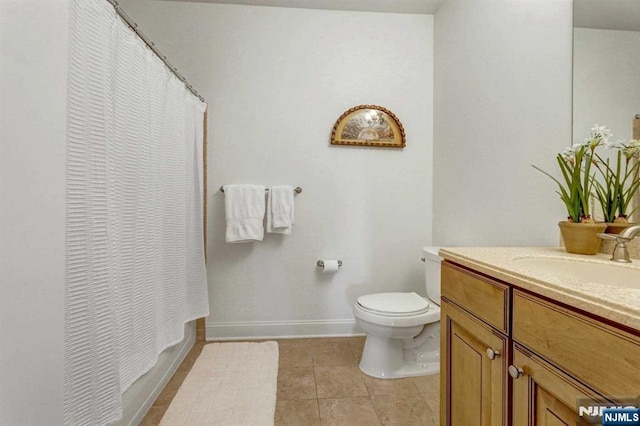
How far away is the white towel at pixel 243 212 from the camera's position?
7.11ft

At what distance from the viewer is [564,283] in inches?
26.9

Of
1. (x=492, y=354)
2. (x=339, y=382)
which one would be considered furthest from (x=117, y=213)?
(x=339, y=382)

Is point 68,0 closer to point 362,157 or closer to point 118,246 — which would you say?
point 118,246

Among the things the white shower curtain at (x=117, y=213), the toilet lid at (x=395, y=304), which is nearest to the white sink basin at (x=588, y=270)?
the toilet lid at (x=395, y=304)

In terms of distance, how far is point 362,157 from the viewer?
7.80 ft

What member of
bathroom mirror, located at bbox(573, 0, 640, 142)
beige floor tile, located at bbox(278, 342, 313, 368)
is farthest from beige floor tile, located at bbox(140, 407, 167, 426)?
bathroom mirror, located at bbox(573, 0, 640, 142)

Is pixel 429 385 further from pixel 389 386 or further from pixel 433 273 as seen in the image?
pixel 433 273

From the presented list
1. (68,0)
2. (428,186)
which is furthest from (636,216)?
(68,0)

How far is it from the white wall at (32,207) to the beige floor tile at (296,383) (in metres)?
1.06

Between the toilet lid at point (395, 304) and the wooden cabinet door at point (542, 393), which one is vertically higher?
the wooden cabinet door at point (542, 393)

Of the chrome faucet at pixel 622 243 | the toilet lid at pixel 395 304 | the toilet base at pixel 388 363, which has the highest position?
the chrome faucet at pixel 622 243

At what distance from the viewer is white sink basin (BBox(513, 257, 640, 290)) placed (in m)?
0.90

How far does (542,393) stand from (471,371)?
0.28 meters

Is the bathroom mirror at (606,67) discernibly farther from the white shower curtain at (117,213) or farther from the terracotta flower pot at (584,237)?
the white shower curtain at (117,213)
